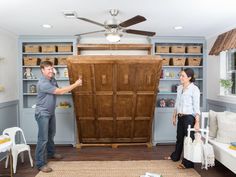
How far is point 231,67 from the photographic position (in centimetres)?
380

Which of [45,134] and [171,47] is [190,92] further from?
[45,134]

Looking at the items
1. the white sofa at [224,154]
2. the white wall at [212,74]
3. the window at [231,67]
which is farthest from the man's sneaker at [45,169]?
the window at [231,67]

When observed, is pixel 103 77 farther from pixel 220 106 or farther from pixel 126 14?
pixel 220 106

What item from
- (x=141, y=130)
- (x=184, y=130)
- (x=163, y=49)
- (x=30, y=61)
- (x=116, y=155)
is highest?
(x=163, y=49)

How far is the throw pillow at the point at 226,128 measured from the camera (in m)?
2.98

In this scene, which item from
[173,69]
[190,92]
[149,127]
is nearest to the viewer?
[190,92]

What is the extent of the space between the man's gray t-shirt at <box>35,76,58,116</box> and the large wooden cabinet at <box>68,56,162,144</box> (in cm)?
44

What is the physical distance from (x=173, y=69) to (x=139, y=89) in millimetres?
1281

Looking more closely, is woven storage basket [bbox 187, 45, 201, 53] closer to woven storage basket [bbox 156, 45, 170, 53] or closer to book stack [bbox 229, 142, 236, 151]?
woven storage basket [bbox 156, 45, 170, 53]

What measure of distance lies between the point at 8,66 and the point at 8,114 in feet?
2.85

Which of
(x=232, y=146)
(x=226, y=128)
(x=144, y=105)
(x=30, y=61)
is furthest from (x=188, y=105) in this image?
(x=30, y=61)

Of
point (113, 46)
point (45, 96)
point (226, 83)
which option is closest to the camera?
point (45, 96)

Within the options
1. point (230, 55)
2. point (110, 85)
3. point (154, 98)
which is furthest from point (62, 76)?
point (230, 55)

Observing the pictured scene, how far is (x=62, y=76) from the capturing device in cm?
438
